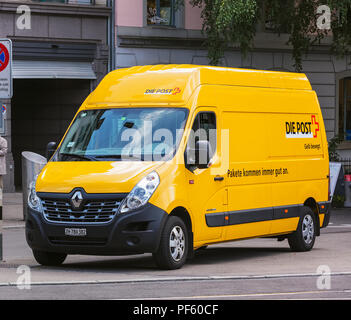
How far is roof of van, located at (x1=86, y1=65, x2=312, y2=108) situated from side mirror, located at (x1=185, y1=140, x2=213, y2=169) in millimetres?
673

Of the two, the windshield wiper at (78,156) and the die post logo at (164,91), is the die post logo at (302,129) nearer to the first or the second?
the die post logo at (164,91)

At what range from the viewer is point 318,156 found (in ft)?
53.7

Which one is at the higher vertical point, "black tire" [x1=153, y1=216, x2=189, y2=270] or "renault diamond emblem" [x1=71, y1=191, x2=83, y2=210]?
"renault diamond emblem" [x1=71, y1=191, x2=83, y2=210]

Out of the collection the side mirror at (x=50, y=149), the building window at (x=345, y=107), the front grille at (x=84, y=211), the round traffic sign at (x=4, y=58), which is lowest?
the building window at (x=345, y=107)

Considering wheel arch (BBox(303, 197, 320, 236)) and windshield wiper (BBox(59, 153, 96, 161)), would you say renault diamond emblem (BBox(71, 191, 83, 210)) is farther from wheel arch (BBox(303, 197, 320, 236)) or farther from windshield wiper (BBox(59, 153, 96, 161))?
wheel arch (BBox(303, 197, 320, 236))

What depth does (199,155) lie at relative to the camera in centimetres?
1334

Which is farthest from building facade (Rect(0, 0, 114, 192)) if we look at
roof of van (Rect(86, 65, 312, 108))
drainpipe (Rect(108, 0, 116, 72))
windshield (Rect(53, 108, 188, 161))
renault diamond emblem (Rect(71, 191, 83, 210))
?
renault diamond emblem (Rect(71, 191, 83, 210))

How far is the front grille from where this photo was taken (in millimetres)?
12594

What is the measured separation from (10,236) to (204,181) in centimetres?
565

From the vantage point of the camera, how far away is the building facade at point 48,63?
92.6 feet

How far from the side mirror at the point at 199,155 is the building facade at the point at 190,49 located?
17.1 m
